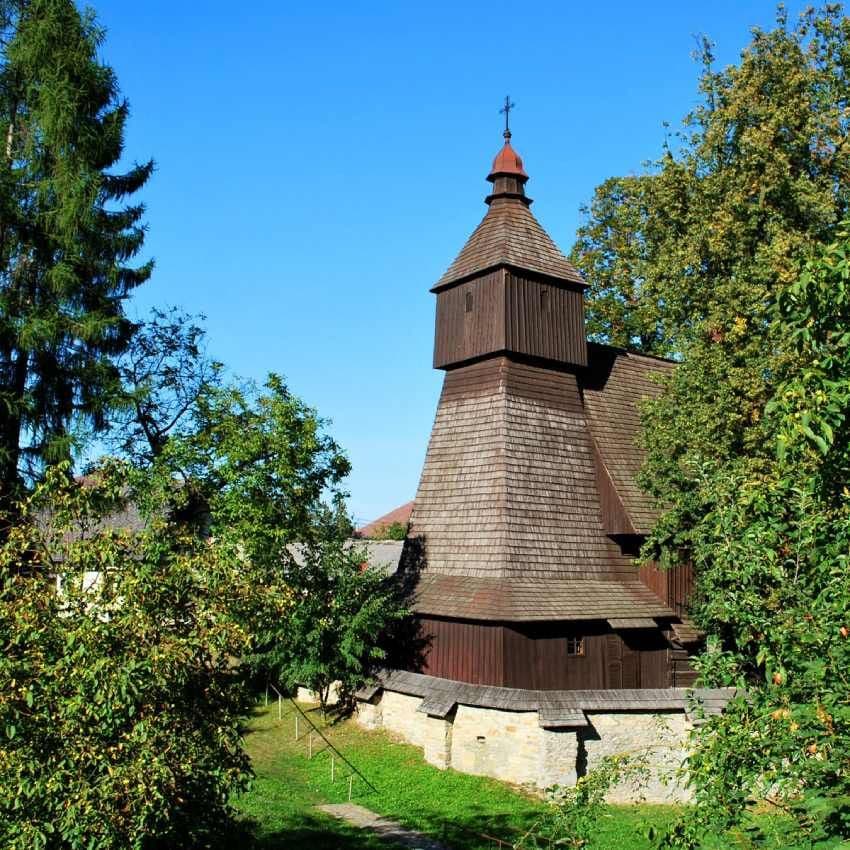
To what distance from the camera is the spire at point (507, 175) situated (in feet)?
75.5

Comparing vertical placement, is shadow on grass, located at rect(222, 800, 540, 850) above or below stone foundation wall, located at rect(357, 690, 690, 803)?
below

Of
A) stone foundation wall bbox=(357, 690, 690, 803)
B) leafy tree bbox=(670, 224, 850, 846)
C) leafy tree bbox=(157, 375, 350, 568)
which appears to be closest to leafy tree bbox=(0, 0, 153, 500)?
leafy tree bbox=(157, 375, 350, 568)

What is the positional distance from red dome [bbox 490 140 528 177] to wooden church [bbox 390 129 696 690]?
1.6 inches

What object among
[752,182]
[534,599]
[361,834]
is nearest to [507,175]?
[752,182]

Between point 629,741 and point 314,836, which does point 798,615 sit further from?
point 629,741

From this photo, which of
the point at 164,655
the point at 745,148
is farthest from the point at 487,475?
the point at 164,655

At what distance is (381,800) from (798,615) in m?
12.4

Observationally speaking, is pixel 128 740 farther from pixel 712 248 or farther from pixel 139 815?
pixel 712 248

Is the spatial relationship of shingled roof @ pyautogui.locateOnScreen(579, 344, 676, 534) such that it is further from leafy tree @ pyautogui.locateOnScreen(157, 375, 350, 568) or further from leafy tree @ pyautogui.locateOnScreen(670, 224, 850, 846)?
leafy tree @ pyautogui.locateOnScreen(670, 224, 850, 846)

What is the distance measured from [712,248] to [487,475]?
8.56 metres

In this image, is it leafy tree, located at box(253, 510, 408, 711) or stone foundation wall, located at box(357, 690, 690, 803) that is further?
leafy tree, located at box(253, 510, 408, 711)

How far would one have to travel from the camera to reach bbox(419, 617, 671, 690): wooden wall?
1808cm

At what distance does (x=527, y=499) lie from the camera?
1975 centimetres

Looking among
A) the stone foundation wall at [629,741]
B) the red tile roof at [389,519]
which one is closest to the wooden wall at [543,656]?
the stone foundation wall at [629,741]
